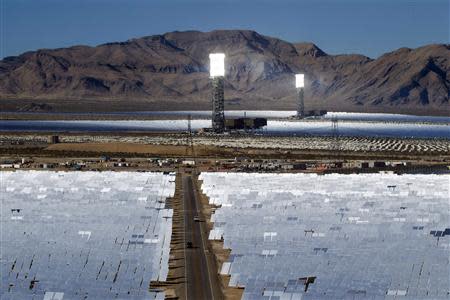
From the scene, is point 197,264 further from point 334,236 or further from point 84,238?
point 334,236

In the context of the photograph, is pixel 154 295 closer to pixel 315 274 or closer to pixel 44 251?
pixel 315 274

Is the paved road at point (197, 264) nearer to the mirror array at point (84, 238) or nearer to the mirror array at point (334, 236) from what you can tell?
the mirror array at point (334, 236)

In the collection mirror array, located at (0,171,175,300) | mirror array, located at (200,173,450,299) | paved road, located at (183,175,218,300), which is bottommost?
paved road, located at (183,175,218,300)

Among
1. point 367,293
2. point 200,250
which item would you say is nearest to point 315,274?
point 367,293

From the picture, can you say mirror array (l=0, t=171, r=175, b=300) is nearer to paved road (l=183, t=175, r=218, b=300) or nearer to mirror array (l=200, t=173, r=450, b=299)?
paved road (l=183, t=175, r=218, b=300)

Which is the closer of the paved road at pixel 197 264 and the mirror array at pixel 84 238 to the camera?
the mirror array at pixel 84 238

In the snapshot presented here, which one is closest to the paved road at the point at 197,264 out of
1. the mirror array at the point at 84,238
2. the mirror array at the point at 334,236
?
the mirror array at the point at 334,236

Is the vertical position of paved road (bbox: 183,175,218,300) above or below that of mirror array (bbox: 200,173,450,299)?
below

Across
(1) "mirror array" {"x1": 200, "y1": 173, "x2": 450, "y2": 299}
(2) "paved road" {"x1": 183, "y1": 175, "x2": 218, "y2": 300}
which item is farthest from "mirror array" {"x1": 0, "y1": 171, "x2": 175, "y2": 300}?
(1) "mirror array" {"x1": 200, "y1": 173, "x2": 450, "y2": 299}
